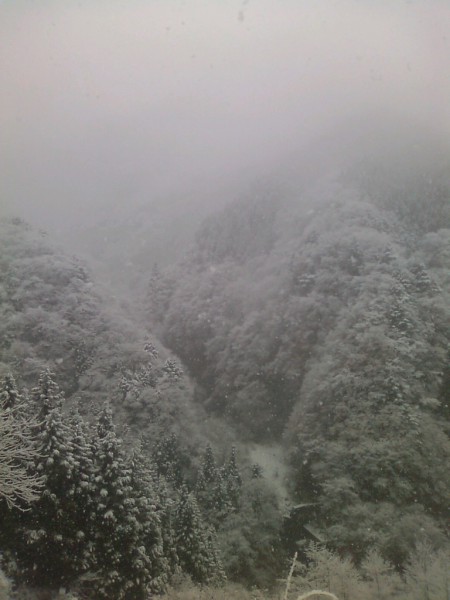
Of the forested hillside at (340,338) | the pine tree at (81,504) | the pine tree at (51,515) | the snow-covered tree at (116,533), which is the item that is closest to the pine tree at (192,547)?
the snow-covered tree at (116,533)

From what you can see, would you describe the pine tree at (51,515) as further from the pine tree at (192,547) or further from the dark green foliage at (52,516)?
the pine tree at (192,547)

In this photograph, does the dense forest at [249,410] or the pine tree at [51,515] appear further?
the dense forest at [249,410]

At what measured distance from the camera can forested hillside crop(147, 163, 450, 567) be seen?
30.6m

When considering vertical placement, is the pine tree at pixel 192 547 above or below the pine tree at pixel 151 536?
below

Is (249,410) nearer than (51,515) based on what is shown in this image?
No

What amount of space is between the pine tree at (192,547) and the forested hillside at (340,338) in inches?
388

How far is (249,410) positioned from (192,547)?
2375 centimetres

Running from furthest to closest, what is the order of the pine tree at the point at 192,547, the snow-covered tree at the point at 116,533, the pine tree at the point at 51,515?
1. the pine tree at the point at 192,547
2. the snow-covered tree at the point at 116,533
3. the pine tree at the point at 51,515

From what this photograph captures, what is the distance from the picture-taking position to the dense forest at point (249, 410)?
66.6 ft

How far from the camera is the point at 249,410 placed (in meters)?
48.3

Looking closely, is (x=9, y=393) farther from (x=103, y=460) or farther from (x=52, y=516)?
(x=52, y=516)

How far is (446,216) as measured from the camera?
53.0 meters

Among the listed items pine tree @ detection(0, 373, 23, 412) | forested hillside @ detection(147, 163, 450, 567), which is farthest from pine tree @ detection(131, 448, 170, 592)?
forested hillside @ detection(147, 163, 450, 567)

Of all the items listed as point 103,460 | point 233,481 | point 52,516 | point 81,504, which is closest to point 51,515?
point 52,516
